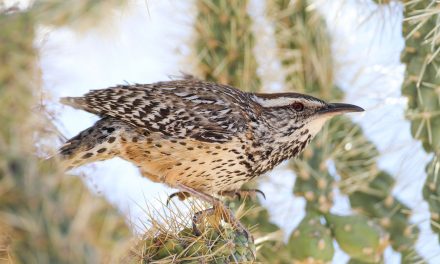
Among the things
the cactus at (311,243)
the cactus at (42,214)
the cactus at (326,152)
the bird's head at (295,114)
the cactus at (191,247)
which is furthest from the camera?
the cactus at (326,152)

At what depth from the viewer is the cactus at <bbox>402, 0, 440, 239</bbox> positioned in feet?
8.82

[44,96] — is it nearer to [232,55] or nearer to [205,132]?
[205,132]

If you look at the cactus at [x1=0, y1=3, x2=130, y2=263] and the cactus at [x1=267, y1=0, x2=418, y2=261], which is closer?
the cactus at [x1=0, y1=3, x2=130, y2=263]

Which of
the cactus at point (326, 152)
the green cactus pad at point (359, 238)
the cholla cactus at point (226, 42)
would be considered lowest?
the green cactus pad at point (359, 238)

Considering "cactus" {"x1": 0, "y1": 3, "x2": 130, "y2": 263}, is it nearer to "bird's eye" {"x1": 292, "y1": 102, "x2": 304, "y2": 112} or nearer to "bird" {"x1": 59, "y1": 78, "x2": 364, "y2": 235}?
"bird" {"x1": 59, "y1": 78, "x2": 364, "y2": 235}

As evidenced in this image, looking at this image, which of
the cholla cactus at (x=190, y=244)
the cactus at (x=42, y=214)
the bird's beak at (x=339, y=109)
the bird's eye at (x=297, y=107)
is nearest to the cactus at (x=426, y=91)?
the bird's beak at (x=339, y=109)

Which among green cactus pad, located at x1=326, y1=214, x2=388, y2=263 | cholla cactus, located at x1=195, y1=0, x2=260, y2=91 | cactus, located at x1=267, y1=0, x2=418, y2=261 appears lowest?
green cactus pad, located at x1=326, y1=214, x2=388, y2=263

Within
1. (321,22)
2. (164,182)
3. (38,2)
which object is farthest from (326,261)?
(38,2)

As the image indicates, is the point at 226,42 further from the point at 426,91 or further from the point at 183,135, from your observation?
the point at 426,91

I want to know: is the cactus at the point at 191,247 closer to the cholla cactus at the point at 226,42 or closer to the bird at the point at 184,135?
the bird at the point at 184,135

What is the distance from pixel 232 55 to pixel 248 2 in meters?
0.24

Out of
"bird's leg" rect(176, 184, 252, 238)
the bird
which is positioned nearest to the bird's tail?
the bird

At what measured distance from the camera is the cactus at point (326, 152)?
305 centimetres

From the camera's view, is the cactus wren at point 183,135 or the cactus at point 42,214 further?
the cactus wren at point 183,135
